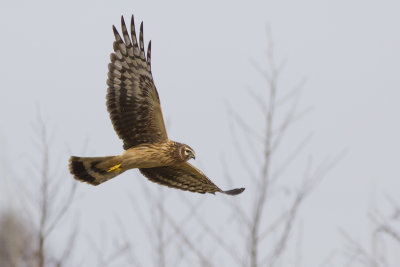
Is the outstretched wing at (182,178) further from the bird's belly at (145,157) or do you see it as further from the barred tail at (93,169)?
the barred tail at (93,169)

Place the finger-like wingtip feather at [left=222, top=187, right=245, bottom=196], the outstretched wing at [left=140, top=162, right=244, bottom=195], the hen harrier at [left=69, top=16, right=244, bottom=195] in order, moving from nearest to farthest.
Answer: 1. the finger-like wingtip feather at [left=222, top=187, right=245, bottom=196]
2. the hen harrier at [left=69, top=16, right=244, bottom=195]
3. the outstretched wing at [left=140, top=162, right=244, bottom=195]

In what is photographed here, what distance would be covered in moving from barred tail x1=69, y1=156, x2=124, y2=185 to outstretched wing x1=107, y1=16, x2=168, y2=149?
34 cm

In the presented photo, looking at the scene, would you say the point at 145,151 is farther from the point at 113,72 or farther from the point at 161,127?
the point at 113,72

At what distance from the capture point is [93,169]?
10.1m

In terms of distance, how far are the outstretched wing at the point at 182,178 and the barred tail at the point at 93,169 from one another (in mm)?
883

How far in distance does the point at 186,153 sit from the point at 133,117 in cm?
81

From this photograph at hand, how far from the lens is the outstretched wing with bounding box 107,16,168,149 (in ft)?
32.8

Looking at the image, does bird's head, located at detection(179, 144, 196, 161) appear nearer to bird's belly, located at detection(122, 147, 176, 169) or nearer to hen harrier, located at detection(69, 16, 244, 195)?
hen harrier, located at detection(69, 16, 244, 195)

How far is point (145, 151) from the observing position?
9891mm

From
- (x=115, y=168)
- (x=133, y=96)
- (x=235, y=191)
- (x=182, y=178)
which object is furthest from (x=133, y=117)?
(x=235, y=191)

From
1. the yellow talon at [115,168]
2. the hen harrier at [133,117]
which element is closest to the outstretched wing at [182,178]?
the hen harrier at [133,117]

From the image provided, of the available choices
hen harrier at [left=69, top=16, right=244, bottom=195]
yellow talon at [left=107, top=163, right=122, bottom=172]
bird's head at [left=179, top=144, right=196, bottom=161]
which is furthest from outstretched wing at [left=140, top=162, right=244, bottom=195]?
yellow talon at [left=107, top=163, right=122, bottom=172]

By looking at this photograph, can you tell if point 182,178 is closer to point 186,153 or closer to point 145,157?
point 186,153

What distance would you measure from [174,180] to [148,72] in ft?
5.81
